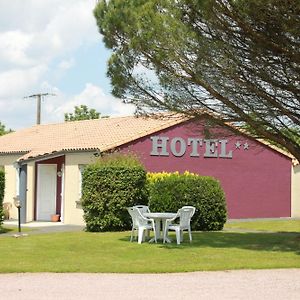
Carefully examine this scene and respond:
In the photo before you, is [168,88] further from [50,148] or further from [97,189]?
[50,148]

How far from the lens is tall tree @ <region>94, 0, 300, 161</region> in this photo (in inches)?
587

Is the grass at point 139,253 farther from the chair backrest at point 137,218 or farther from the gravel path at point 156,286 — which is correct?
the gravel path at point 156,286

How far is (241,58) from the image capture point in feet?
51.5

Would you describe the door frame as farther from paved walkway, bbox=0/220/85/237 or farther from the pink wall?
the pink wall

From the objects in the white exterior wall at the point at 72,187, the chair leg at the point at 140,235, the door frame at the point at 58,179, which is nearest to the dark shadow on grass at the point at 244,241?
the chair leg at the point at 140,235

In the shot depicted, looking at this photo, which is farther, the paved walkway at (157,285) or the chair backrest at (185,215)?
the chair backrest at (185,215)

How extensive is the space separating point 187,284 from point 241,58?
21.6ft

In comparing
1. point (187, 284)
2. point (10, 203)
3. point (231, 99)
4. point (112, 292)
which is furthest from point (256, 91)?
point (10, 203)

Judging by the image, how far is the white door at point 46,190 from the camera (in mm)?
28734

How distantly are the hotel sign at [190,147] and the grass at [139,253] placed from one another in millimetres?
7058

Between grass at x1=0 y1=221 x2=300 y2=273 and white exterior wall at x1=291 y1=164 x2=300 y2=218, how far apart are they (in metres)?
11.8

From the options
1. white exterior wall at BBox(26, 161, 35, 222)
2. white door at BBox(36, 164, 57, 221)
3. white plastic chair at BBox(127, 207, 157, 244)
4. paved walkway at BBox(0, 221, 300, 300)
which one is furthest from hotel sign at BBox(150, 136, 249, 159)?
paved walkway at BBox(0, 221, 300, 300)

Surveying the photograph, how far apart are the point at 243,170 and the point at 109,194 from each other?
1018cm

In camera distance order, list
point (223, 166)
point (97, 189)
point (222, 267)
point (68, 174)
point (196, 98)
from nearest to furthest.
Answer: point (222, 267), point (196, 98), point (97, 189), point (68, 174), point (223, 166)
